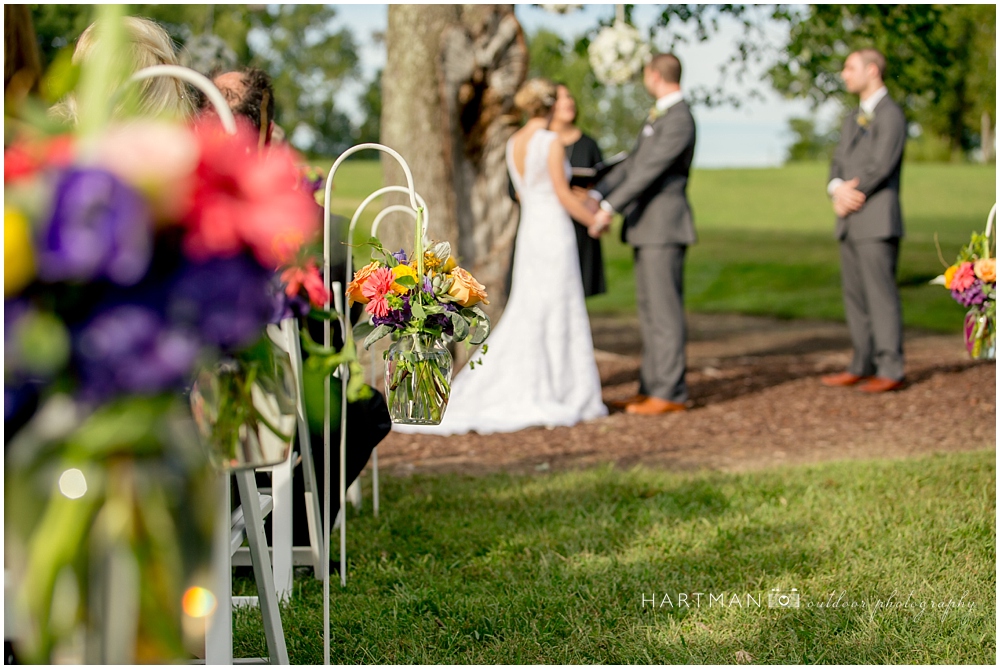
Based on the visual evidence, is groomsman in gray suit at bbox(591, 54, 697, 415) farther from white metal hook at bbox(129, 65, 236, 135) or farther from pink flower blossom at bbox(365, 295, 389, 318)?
white metal hook at bbox(129, 65, 236, 135)

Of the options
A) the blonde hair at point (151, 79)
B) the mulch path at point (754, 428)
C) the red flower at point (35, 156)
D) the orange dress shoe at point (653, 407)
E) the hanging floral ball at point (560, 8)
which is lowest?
the mulch path at point (754, 428)

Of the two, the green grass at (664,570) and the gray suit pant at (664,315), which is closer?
the green grass at (664,570)

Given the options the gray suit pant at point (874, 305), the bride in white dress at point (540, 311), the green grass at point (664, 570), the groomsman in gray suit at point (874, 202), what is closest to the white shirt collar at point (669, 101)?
the bride in white dress at point (540, 311)

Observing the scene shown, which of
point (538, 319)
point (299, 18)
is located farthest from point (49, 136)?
point (299, 18)

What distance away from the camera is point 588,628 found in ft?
10.6

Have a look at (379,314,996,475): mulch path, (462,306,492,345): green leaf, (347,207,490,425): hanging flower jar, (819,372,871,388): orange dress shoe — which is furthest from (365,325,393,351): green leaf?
(819,372,871,388): orange dress shoe

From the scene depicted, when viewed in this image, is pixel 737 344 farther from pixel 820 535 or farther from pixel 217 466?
pixel 217 466

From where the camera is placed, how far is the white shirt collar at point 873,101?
725 cm

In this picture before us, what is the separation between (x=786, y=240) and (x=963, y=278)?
19.9 metres

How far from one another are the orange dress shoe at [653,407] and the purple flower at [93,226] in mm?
6217

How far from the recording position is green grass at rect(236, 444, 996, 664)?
3.10m

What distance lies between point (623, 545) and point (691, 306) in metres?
11.6

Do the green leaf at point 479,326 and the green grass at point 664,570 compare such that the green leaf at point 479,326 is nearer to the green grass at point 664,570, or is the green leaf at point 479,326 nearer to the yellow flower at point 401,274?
the yellow flower at point 401,274

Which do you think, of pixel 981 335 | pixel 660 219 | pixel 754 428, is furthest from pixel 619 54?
pixel 981 335
